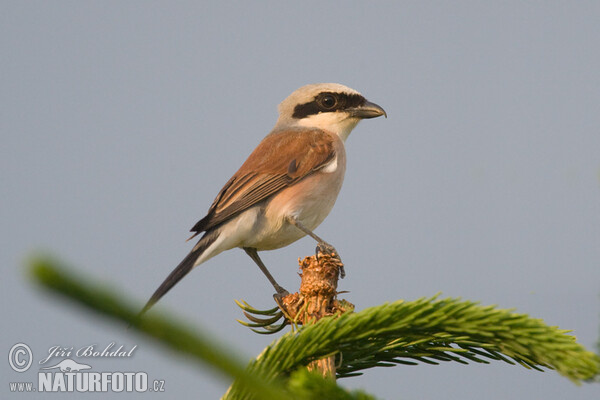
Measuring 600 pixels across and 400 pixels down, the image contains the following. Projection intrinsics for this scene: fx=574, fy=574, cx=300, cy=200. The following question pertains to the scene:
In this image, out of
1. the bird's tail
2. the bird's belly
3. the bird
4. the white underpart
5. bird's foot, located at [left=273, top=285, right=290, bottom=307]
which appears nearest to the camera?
the bird's tail

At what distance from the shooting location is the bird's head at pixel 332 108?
17.3ft

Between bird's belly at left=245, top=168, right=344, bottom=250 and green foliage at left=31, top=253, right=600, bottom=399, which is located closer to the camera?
green foliage at left=31, top=253, right=600, bottom=399

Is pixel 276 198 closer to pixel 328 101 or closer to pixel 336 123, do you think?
pixel 336 123

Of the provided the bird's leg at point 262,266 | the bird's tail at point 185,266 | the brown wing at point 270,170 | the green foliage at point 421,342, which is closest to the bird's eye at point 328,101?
the brown wing at point 270,170

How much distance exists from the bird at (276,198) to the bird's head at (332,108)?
21 centimetres

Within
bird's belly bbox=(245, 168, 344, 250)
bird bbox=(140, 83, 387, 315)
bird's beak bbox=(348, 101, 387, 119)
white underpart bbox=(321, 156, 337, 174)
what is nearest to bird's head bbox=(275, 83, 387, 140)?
bird's beak bbox=(348, 101, 387, 119)

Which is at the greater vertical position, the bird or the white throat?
the white throat

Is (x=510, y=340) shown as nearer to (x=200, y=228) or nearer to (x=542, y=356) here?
(x=542, y=356)

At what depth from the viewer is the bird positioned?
4.14 meters

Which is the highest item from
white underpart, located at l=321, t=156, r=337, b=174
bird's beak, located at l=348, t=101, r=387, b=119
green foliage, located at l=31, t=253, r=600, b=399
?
bird's beak, located at l=348, t=101, r=387, b=119

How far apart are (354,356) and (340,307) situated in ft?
0.92

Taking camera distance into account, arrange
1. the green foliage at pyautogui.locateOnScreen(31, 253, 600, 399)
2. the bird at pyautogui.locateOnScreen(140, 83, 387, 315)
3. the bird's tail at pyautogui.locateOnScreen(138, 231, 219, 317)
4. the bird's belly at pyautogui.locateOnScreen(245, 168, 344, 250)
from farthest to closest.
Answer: the bird's belly at pyautogui.locateOnScreen(245, 168, 344, 250), the bird at pyautogui.locateOnScreen(140, 83, 387, 315), the bird's tail at pyautogui.locateOnScreen(138, 231, 219, 317), the green foliage at pyautogui.locateOnScreen(31, 253, 600, 399)

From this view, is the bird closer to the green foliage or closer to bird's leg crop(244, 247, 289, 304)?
bird's leg crop(244, 247, 289, 304)

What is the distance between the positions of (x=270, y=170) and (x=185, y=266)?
3.85 feet
